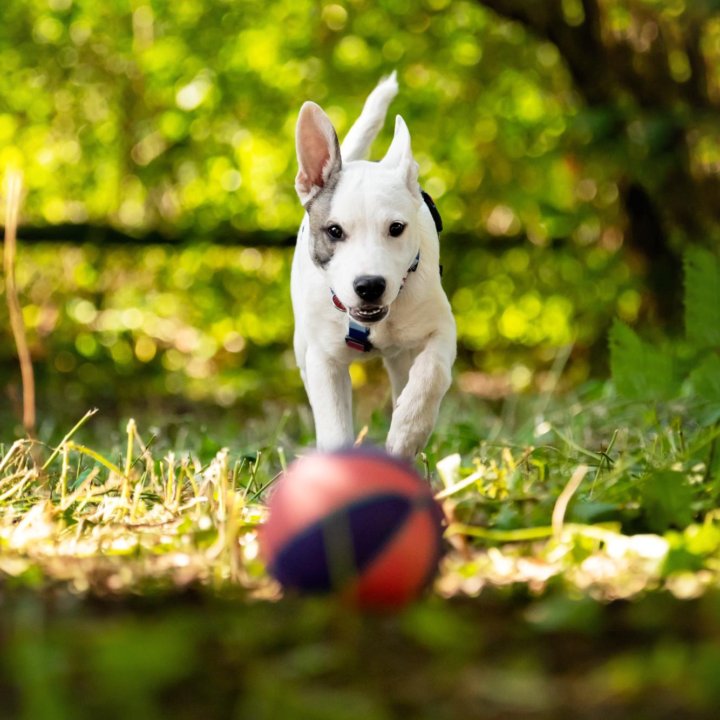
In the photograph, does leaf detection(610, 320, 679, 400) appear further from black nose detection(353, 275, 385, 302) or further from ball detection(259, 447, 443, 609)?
ball detection(259, 447, 443, 609)

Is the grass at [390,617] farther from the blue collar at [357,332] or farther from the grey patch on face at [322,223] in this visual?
the grey patch on face at [322,223]

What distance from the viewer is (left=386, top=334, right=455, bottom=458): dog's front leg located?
420 centimetres

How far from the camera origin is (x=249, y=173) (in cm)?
1025

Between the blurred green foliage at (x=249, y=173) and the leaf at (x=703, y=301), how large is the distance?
4.42 metres

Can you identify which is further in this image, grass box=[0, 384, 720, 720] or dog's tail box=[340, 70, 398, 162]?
dog's tail box=[340, 70, 398, 162]

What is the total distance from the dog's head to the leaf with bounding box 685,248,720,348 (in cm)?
105

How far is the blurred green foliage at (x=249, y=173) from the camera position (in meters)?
9.57

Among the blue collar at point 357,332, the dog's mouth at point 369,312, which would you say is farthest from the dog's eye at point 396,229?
the dog's mouth at point 369,312

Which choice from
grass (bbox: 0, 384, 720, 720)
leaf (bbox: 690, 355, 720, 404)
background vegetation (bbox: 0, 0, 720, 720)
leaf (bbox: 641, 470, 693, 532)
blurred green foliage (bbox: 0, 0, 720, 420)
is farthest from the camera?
blurred green foliage (bbox: 0, 0, 720, 420)

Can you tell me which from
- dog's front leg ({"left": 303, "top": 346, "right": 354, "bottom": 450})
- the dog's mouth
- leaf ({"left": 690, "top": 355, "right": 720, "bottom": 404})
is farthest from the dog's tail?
leaf ({"left": 690, "top": 355, "right": 720, "bottom": 404})

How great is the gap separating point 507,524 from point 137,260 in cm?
707

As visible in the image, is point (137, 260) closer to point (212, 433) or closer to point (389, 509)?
point (212, 433)

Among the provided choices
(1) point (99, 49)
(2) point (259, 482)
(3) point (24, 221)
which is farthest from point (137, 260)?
(2) point (259, 482)

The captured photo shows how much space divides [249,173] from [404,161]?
587 centimetres
